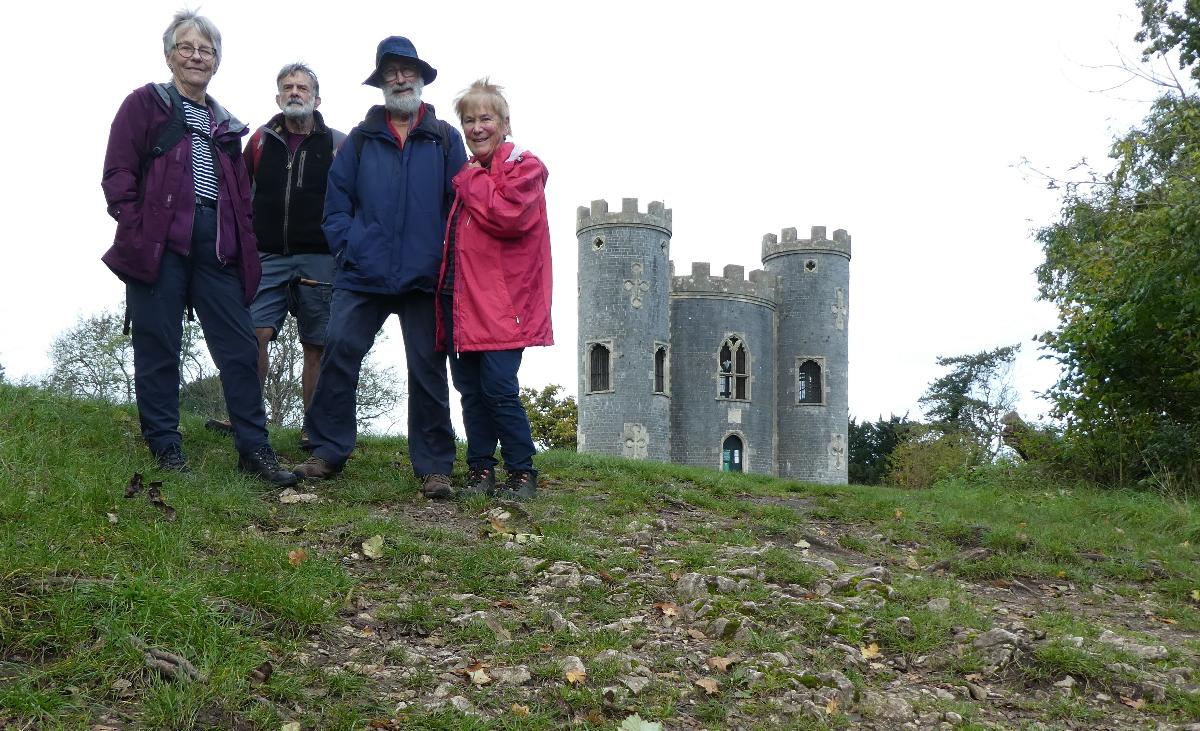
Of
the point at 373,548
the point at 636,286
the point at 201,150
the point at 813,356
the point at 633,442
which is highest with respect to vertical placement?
the point at 636,286

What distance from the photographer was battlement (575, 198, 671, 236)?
2973 cm

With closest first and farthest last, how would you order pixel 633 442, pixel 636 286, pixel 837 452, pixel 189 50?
pixel 189 50
pixel 633 442
pixel 636 286
pixel 837 452

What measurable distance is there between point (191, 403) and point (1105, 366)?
14865 millimetres

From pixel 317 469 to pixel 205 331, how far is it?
1034 mm

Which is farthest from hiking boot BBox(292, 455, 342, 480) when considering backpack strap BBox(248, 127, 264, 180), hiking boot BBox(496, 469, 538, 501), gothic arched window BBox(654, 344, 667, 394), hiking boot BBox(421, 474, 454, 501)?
gothic arched window BBox(654, 344, 667, 394)

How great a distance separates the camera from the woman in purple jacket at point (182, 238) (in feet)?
16.1

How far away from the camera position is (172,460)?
509 centimetres

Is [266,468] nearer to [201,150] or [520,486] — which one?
[520,486]

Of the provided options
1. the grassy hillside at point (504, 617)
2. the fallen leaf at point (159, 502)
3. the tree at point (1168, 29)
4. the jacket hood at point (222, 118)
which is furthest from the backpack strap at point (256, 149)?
the tree at point (1168, 29)

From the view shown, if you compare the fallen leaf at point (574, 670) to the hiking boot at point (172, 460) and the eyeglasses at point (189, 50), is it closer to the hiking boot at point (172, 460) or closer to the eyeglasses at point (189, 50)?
the hiking boot at point (172, 460)

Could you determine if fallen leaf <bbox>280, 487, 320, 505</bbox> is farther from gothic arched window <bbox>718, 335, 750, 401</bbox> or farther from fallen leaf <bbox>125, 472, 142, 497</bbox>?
gothic arched window <bbox>718, 335, 750, 401</bbox>

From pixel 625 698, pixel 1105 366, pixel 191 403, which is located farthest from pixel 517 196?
pixel 191 403

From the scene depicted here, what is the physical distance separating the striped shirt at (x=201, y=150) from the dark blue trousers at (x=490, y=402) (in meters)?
A: 1.42

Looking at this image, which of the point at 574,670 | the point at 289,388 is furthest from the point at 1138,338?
the point at 289,388
